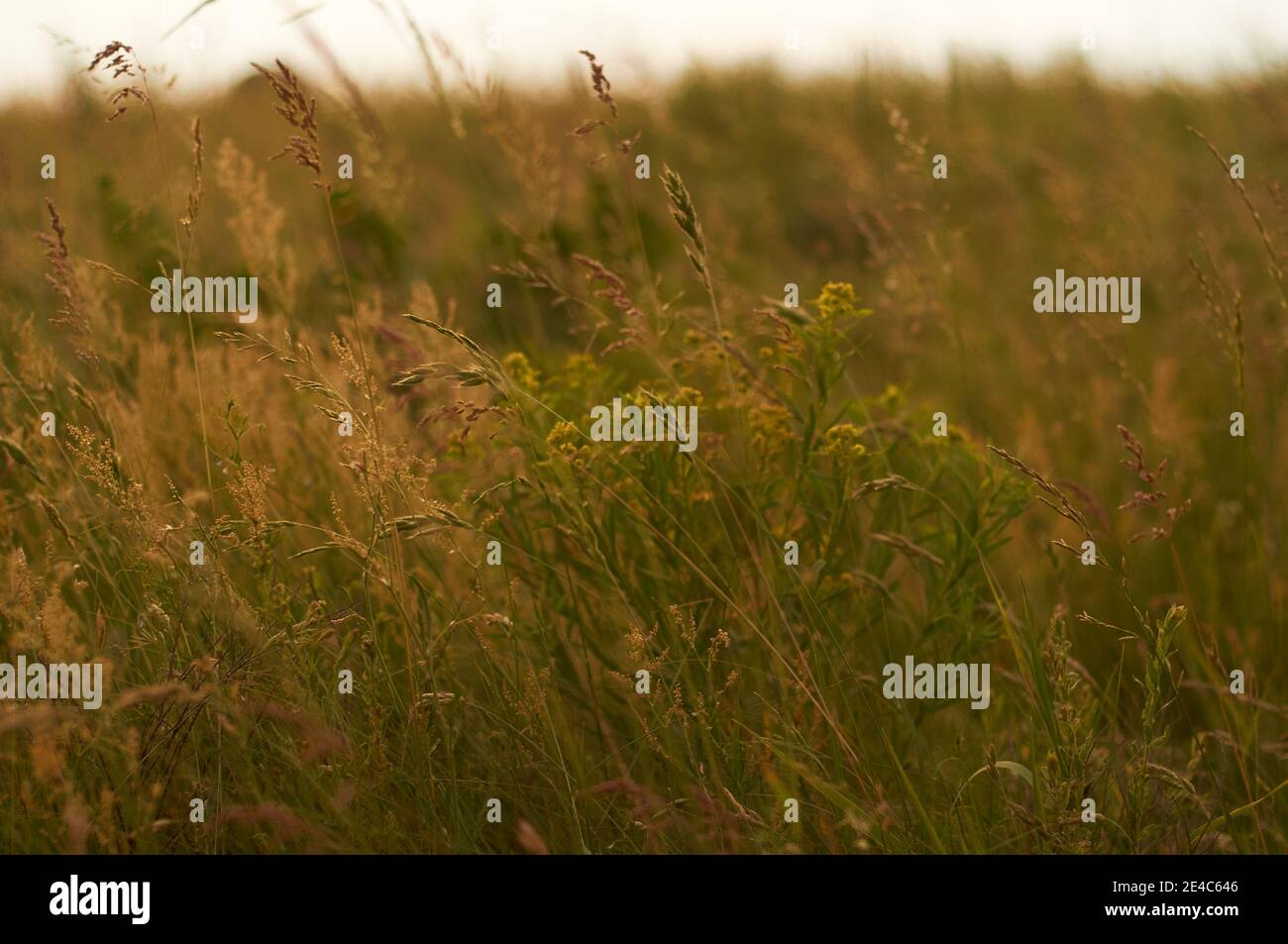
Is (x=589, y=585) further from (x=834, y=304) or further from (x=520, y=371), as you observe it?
(x=834, y=304)

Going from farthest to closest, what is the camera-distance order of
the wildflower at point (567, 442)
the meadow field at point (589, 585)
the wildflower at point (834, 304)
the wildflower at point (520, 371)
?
the wildflower at point (520, 371) < the wildflower at point (834, 304) < the wildflower at point (567, 442) < the meadow field at point (589, 585)

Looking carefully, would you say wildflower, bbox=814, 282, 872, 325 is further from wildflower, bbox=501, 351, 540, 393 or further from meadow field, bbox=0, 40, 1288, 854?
wildflower, bbox=501, 351, 540, 393

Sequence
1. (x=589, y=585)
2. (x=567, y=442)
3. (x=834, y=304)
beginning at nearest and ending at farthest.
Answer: (x=567, y=442)
(x=834, y=304)
(x=589, y=585)

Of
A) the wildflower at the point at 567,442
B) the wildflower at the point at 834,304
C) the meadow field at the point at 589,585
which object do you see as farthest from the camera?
the wildflower at the point at 834,304

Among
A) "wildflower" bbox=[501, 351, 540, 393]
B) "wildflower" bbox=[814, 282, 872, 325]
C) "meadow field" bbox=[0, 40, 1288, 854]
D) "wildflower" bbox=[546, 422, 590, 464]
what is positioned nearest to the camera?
"meadow field" bbox=[0, 40, 1288, 854]

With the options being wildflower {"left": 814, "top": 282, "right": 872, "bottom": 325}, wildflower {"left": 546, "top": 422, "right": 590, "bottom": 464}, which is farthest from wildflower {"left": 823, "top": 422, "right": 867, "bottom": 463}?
wildflower {"left": 546, "top": 422, "right": 590, "bottom": 464}

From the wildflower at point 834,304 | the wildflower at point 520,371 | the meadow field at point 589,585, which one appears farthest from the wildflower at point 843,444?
the wildflower at point 520,371

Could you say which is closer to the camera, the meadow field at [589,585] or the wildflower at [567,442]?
the meadow field at [589,585]

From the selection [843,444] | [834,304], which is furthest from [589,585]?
[834,304]

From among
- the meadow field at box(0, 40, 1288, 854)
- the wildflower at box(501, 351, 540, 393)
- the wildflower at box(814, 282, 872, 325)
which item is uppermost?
the wildflower at box(814, 282, 872, 325)

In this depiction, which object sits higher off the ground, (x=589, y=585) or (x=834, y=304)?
(x=834, y=304)

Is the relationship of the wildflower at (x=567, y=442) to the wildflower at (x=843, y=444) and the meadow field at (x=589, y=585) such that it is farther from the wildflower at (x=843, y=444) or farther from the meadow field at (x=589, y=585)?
the wildflower at (x=843, y=444)
